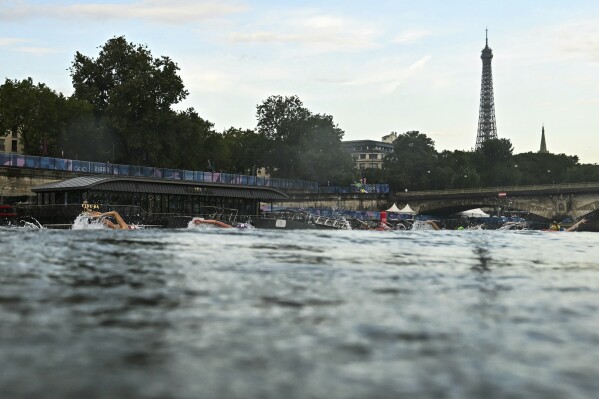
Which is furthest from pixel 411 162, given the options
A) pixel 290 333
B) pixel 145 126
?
pixel 290 333

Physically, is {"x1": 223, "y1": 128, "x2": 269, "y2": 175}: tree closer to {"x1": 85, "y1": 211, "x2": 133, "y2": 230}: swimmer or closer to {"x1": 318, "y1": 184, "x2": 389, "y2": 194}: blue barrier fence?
{"x1": 318, "y1": 184, "x2": 389, "y2": 194}: blue barrier fence

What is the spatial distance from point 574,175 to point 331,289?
489ft

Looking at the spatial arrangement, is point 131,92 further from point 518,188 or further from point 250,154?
point 518,188

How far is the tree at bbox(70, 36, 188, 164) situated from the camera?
88.9 meters

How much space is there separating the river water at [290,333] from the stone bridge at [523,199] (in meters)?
95.8

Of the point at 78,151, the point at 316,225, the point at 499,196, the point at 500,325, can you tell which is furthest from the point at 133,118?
the point at 500,325

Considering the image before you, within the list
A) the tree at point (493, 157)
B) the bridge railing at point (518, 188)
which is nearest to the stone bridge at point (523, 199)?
the bridge railing at point (518, 188)

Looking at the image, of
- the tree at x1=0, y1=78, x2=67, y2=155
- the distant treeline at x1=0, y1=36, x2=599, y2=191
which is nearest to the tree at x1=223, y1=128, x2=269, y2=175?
the distant treeline at x1=0, y1=36, x2=599, y2=191

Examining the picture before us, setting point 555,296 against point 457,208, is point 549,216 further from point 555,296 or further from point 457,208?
point 555,296

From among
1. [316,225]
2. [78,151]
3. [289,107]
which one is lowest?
[316,225]

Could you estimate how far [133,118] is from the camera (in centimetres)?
9100

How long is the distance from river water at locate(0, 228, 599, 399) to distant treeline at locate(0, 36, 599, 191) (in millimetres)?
75230

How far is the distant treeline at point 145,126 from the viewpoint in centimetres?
8850

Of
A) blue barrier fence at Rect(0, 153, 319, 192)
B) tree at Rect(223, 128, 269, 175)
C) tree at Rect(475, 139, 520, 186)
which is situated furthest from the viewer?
tree at Rect(475, 139, 520, 186)
